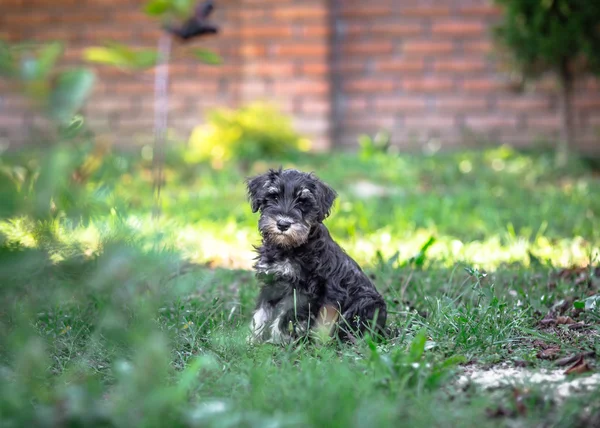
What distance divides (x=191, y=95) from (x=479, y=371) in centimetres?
876

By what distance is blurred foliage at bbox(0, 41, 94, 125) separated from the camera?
1.73 m

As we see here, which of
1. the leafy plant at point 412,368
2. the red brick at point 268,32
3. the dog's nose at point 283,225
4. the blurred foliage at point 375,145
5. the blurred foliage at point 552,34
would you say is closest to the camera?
the leafy plant at point 412,368

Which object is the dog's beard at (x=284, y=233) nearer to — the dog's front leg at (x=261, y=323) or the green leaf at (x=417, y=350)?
the dog's front leg at (x=261, y=323)

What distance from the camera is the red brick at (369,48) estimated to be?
1106 cm

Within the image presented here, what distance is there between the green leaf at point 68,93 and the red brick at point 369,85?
956 cm

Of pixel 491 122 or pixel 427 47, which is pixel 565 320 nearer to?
pixel 491 122

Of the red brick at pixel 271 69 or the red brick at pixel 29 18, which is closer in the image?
the red brick at pixel 271 69

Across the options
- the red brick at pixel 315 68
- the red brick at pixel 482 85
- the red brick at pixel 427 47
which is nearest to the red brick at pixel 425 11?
the red brick at pixel 427 47

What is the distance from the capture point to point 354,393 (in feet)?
9.63

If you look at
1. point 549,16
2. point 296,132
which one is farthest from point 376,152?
point 549,16

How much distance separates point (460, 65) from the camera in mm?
10961

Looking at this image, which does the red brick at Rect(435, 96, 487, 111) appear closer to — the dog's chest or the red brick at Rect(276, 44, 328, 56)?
the red brick at Rect(276, 44, 328, 56)

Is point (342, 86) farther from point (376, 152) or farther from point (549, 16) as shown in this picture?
point (549, 16)

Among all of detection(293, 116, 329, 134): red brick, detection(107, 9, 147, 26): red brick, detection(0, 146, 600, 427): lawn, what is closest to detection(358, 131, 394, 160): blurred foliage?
detection(293, 116, 329, 134): red brick
